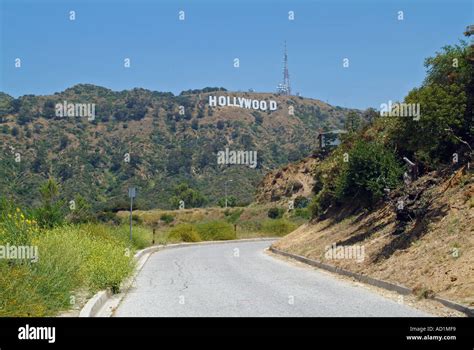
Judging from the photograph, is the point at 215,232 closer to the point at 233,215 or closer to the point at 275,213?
the point at 275,213

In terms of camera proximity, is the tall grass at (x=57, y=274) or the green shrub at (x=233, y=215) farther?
the green shrub at (x=233, y=215)

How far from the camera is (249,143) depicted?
11219cm

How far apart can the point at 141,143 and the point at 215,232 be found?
182 ft

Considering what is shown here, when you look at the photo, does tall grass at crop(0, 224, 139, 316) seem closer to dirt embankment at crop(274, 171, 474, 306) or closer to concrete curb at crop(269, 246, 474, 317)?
concrete curb at crop(269, 246, 474, 317)

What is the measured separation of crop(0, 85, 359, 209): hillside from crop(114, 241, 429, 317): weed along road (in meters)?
42.4

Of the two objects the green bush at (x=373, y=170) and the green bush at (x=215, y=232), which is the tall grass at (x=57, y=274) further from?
the green bush at (x=215, y=232)

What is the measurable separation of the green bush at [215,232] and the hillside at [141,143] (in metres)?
18.3

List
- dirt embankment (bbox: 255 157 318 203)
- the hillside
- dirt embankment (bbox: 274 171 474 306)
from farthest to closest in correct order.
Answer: the hillside, dirt embankment (bbox: 255 157 318 203), dirt embankment (bbox: 274 171 474 306)

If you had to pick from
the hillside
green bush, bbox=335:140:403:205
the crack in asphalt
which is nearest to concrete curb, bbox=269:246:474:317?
green bush, bbox=335:140:403:205

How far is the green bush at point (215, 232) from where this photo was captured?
50.2 meters

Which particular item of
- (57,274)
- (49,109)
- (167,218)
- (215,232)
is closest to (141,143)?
(49,109)

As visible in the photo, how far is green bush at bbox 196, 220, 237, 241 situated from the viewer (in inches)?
1976

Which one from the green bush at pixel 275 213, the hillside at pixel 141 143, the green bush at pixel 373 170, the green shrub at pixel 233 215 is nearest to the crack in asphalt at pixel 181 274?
the green bush at pixel 373 170

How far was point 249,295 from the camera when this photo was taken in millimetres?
13844
